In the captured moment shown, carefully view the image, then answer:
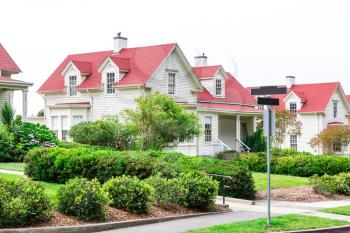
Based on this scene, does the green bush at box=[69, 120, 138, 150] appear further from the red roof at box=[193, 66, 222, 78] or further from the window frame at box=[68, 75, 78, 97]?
the red roof at box=[193, 66, 222, 78]

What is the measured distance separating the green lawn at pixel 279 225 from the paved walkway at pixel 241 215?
0.66 metres

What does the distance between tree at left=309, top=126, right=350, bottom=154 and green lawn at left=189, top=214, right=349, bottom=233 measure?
3690 cm

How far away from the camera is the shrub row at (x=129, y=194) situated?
14344 millimetres

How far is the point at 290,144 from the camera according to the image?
2336 inches

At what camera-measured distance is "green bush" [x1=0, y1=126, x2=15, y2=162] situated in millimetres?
28795

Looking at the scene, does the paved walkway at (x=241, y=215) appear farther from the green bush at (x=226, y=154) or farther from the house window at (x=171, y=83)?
the house window at (x=171, y=83)

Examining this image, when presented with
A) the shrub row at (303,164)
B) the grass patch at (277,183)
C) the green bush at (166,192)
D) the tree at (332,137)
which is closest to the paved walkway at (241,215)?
the green bush at (166,192)

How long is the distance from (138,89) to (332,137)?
65.0 ft

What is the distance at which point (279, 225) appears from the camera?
14688 millimetres

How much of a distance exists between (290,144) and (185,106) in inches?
811

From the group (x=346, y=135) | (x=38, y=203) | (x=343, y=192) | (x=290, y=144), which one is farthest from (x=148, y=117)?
(x=290, y=144)

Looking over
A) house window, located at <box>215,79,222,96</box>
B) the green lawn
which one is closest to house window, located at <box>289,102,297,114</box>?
house window, located at <box>215,79,222,96</box>

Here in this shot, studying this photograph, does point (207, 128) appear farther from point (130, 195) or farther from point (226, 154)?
point (130, 195)

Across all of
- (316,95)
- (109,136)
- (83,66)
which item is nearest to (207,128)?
(83,66)
